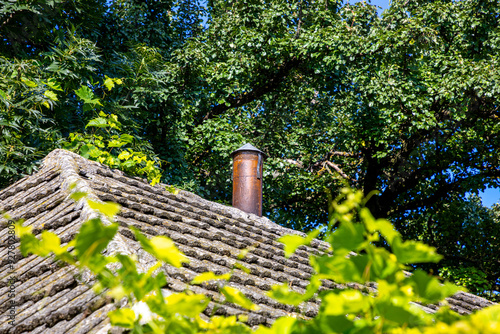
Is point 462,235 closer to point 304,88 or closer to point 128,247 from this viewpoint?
point 304,88

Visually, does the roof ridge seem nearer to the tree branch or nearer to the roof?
the roof

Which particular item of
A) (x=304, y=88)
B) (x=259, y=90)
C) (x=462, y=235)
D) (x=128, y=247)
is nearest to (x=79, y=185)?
(x=128, y=247)

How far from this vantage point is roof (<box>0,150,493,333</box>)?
2.78m

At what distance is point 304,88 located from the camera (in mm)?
14398

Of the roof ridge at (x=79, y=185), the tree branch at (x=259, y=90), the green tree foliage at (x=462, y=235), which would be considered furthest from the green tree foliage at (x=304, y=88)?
the roof ridge at (x=79, y=185)

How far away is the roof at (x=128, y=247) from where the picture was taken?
278cm

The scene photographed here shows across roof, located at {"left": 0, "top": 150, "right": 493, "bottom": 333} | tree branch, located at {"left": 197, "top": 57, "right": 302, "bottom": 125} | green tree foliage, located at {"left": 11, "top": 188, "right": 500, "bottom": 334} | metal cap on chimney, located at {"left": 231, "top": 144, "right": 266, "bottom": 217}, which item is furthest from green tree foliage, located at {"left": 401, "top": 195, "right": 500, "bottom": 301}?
green tree foliage, located at {"left": 11, "top": 188, "right": 500, "bottom": 334}

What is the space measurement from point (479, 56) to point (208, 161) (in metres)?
8.69

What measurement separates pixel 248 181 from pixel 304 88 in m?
8.28

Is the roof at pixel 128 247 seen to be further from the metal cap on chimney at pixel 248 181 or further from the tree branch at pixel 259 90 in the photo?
the tree branch at pixel 259 90

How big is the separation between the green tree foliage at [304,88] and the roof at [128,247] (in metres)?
4.87

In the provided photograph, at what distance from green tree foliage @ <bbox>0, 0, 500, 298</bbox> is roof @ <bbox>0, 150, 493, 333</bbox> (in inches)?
192

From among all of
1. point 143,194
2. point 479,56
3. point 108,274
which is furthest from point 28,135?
point 479,56

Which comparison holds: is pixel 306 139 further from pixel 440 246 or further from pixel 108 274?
pixel 108 274
